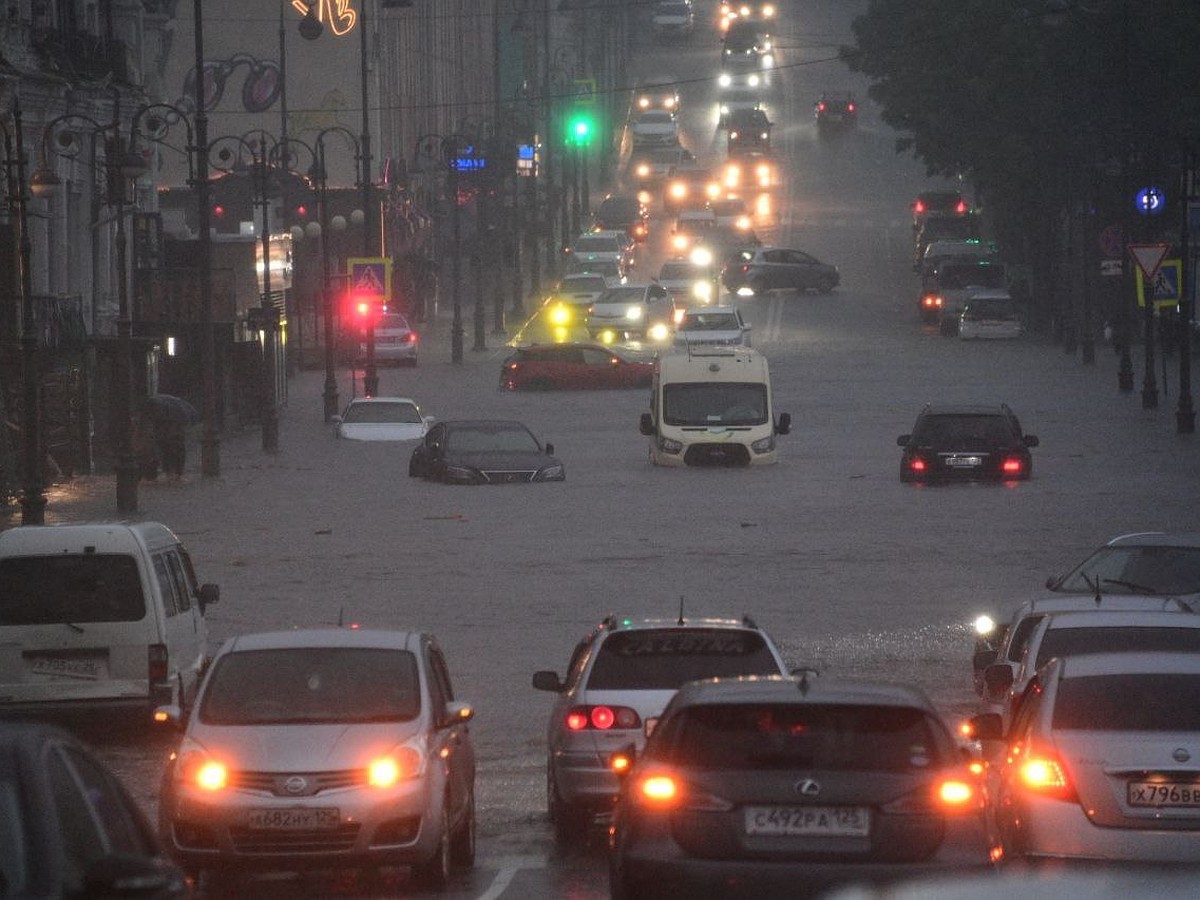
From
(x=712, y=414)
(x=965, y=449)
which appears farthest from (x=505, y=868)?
(x=712, y=414)

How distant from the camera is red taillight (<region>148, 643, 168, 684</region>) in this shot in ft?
59.3

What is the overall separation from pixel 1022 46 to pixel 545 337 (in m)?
17.0

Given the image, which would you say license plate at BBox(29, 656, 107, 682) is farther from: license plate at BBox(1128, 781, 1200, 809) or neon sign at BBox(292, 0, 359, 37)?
neon sign at BBox(292, 0, 359, 37)

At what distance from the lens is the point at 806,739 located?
32.6 feet

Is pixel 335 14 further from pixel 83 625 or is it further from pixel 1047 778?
pixel 1047 778

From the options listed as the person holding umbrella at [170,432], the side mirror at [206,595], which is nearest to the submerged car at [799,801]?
the side mirror at [206,595]

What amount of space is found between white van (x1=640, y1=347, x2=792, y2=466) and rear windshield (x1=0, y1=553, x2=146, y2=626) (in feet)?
84.4

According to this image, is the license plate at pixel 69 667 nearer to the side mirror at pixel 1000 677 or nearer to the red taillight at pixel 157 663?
the red taillight at pixel 157 663

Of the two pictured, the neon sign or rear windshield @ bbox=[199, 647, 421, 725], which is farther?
the neon sign

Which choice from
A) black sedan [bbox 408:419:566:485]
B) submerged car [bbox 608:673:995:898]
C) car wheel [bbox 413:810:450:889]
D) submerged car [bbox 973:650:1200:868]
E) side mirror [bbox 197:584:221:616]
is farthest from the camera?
black sedan [bbox 408:419:566:485]

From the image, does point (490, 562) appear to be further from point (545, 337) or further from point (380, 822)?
point (545, 337)

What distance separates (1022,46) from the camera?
72375mm

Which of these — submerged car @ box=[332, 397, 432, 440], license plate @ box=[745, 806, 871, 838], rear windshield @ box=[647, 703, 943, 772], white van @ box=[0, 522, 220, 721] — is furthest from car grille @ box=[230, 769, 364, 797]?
submerged car @ box=[332, 397, 432, 440]

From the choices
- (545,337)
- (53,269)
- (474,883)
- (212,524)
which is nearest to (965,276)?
(545,337)
